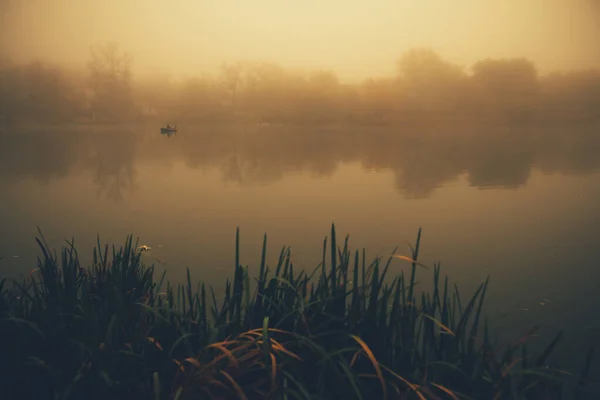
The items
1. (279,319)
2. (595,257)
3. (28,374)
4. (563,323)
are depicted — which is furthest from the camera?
(595,257)

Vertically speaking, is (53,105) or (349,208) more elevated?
(53,105)

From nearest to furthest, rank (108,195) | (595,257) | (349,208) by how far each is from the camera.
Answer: (595,257), (349,208), (108,195)

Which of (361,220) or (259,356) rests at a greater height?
(259,356)

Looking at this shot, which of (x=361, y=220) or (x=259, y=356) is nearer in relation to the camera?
(x=259, y=356)

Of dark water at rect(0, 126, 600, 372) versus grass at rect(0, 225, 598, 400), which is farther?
dark water at rect(0, 126, 600, 372)

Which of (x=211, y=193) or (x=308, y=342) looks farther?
(x=211, y=193)

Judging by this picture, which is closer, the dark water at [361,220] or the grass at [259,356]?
the grass at [259,356]

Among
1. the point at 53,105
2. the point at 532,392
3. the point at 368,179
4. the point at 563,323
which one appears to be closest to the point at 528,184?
the point at 368,179

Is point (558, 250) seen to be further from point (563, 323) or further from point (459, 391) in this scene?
point (459, 391)

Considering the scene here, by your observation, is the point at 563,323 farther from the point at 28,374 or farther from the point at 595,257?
the point at 28,374

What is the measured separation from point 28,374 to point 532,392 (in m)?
3.96

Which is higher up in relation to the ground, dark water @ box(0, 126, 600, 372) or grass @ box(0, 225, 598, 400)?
grass @ box(0, 225, 598, 400)

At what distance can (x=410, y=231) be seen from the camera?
13430 millimetres

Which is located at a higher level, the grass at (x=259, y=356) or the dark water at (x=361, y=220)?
the grass at (x=259, y=356)
